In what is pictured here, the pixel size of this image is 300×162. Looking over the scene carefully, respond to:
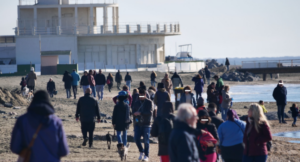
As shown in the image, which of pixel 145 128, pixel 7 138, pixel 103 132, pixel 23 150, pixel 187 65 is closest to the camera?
pixel 23 150

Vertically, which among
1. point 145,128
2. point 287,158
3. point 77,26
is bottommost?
point 287,158

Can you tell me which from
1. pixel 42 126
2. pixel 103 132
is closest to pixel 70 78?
pixel 103 132

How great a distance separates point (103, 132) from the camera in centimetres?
1559

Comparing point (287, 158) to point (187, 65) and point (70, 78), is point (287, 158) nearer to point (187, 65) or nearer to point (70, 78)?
point (70, 78)

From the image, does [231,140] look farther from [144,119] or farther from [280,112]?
[280,112]

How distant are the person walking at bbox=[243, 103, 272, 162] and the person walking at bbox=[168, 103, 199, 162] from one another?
87.1 inches

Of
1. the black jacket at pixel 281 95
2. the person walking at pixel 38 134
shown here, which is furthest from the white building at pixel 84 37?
the person walking at pixel 38 134

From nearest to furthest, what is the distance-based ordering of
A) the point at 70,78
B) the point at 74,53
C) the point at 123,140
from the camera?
the point at 123,140
the point at 70,78
the point at 74,53

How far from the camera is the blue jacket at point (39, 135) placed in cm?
525

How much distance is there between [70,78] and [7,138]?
12.4 metres

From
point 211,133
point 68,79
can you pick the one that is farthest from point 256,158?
point 68,79

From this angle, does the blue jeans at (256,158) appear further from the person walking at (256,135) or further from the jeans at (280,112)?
the jeans at (280,112)

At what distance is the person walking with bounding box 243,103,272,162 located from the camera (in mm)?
7230

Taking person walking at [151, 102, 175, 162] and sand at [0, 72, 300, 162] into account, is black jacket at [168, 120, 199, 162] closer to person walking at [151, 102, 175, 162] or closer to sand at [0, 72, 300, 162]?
person walking at [151, 102, 175, 162]
